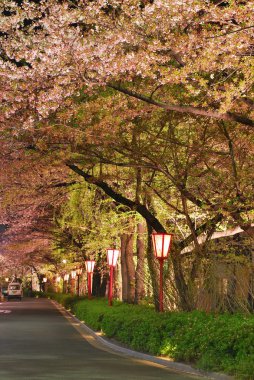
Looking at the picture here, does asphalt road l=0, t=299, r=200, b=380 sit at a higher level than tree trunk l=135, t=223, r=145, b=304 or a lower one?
lower

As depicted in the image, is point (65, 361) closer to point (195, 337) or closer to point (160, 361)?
point (160, 361)

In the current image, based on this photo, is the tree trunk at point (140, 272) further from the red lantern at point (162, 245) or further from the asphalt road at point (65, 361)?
the red lantern at point (162, 245)

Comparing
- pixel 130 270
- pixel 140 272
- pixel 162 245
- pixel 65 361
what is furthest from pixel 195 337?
pixel 130 270

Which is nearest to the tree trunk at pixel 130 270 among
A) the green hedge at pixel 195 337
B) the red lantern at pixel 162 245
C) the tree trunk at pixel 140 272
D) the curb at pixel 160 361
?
the tree trunk at pixel 140 272

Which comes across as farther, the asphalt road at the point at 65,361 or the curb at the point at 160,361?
the asphalt road at the point at 65,361

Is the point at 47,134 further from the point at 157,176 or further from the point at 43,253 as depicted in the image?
the point at 43,253

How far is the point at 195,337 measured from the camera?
16.1 meters

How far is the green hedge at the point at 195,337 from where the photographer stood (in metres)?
13.8

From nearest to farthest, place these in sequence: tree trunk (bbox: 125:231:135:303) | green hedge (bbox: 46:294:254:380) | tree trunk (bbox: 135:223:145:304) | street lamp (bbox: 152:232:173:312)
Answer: green hedge (bbox: 46:294:254:380)
street lamp (bbox: 152:232:173:312)
tree trunk (bbox: 135:223:145:304)
tree trunk (bbox: 125:231:135:303)

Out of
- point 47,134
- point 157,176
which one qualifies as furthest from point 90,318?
point 47,134

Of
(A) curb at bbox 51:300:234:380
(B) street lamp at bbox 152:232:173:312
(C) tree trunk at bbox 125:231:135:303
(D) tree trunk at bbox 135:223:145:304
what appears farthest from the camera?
(C) tree trunk at bbox 125:231:135:303

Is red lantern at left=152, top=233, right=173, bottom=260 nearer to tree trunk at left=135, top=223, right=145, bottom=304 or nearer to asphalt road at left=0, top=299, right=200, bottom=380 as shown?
asphalt road at left=0, top=299, right=200, bottom=380

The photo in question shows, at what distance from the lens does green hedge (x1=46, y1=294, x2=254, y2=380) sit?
13820mm

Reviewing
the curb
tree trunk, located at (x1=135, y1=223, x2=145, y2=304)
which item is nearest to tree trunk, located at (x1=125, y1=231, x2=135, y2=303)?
tree trunk, located at (x1=135, y1=223, x2=145, y2=304)
